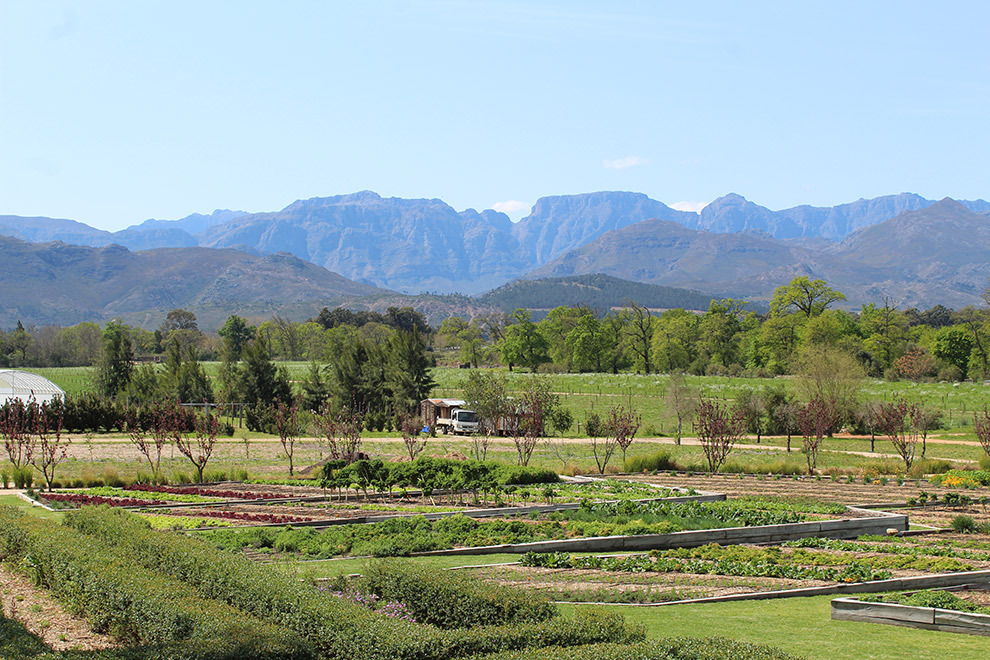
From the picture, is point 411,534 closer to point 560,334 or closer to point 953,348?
point 953,348

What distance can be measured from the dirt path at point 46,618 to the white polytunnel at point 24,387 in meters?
47.7

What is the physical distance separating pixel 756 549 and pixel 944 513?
750 cm

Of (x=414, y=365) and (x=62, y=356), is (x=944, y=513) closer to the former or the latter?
(x=414, y=365)

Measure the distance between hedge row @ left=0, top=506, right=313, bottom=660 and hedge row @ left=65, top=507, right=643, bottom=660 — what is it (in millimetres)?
290

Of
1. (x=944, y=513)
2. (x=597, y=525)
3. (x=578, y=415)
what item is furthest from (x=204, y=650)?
(x=578, y=415)

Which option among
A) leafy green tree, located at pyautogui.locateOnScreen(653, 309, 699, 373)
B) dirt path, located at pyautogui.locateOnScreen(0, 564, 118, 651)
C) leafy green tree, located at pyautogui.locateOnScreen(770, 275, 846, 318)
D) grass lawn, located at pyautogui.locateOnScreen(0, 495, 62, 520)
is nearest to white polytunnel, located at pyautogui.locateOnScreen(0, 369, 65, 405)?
grass lawn, located at pyautogui.locateOnScreen(0, 495, 62, 520)

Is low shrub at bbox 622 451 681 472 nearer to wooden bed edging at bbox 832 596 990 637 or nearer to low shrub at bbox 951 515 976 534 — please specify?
low shrub at bbox 951 515 976 534

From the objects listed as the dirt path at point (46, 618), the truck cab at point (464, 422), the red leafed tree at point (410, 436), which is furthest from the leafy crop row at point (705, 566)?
the truck cab at point (464, 422)

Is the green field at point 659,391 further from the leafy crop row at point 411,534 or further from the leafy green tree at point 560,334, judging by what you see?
the leafy crop row at point 411,534

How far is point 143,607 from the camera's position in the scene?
9047mm

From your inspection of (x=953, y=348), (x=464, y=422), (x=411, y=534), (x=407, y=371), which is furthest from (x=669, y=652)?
(x=953, y=348)

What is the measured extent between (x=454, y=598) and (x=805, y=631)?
160 inches

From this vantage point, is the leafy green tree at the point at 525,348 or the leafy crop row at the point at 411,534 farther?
the leafy green tree at the point at 525,348

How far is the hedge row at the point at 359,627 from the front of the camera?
831 cm
